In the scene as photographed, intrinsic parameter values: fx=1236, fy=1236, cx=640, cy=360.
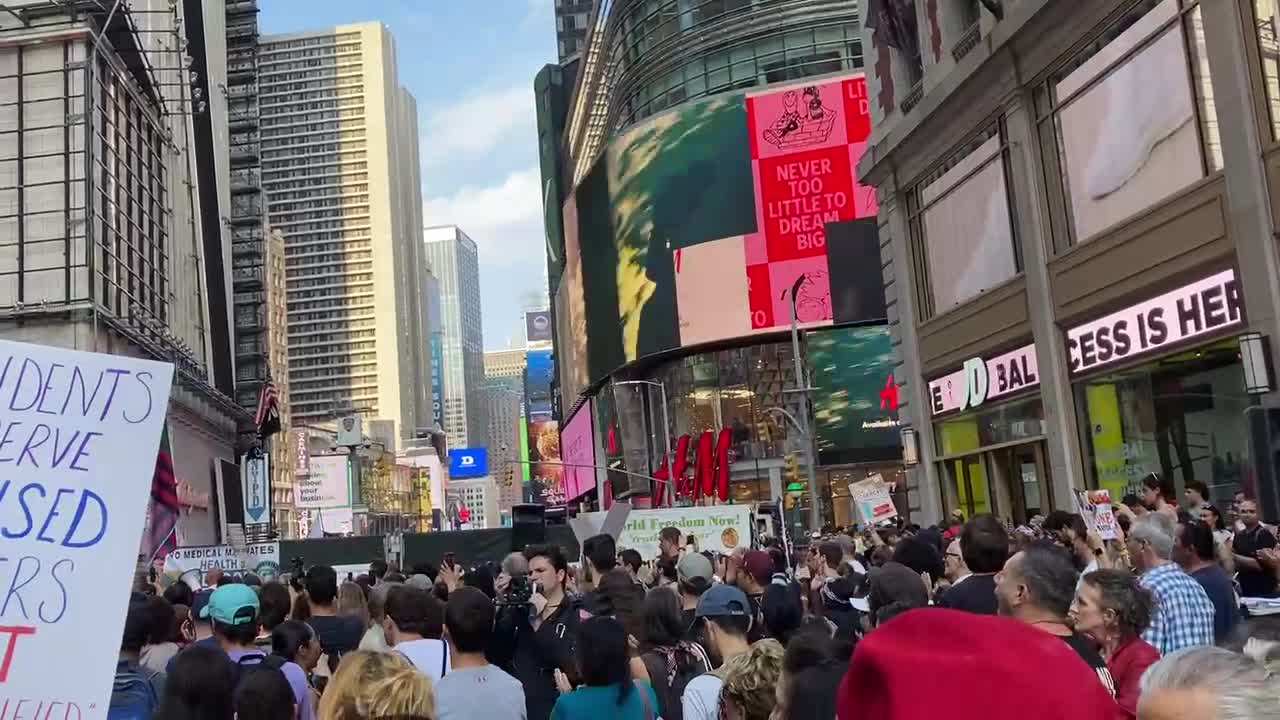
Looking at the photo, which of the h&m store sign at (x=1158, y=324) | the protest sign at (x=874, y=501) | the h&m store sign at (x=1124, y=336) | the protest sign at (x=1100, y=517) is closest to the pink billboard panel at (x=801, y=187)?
the h&m store sign at (x=1124, y=336)

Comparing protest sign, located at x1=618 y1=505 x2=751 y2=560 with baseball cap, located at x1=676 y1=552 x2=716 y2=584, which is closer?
baseball cap, located at x1=676 y1=552 x2=716 y2=584

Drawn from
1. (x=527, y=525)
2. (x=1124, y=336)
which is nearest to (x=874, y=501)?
(x=1124, y=336)

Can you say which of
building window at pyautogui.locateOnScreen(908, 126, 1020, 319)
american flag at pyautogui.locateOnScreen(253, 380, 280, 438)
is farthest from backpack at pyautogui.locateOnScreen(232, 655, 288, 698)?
american flag at pyautogui.locateOnScreen(253, 380, 280, 438)

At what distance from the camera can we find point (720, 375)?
220 ft

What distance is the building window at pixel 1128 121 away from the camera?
17484 mm

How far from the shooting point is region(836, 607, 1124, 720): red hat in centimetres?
171

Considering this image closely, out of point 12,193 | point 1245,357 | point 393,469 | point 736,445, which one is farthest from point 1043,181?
point 393,469

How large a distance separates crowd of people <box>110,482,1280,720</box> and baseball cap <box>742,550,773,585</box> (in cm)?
1

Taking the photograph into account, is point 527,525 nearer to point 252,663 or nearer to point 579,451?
point 252,663

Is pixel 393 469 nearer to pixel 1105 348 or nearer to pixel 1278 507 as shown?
pixel 1105 348

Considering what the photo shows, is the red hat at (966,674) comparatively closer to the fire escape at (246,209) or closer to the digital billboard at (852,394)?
the digital billboard at (852,394)

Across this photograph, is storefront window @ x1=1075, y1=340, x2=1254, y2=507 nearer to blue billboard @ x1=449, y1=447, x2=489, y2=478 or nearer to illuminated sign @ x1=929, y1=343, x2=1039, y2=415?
illuminated sign @ x1=929, y1=343, x2=1039, y2=415

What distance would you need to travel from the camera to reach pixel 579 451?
301 ft

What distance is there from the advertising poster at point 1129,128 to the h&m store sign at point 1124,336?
1.54 m
